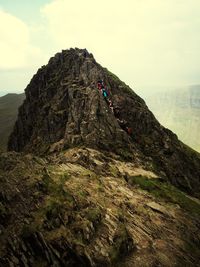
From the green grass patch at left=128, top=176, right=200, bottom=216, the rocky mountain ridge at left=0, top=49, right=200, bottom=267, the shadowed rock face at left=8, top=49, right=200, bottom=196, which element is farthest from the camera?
the shadowed rock face at left=8, top=49, right=200, bottom=196

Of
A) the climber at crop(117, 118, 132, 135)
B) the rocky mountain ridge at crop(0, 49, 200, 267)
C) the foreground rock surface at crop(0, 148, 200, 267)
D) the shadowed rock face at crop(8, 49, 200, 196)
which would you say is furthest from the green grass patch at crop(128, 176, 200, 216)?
the climber at crop(117, 118, 132, 135)

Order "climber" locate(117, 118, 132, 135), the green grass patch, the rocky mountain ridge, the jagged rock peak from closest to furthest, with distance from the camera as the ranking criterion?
the rocky mountain ridge
the green grass patch
the jagged rock peak
"climber" locate(117, 118, 132, 135)

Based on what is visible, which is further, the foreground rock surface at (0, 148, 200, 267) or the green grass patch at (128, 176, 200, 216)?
the green grass patch at (128, 176, 200, 216)

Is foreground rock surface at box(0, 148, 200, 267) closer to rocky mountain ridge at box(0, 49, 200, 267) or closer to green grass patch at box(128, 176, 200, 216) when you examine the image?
green grass patch at box(128, 176, 200, 216)

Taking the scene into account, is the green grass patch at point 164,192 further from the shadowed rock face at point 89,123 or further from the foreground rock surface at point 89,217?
the shadowed rock face at point 89,123

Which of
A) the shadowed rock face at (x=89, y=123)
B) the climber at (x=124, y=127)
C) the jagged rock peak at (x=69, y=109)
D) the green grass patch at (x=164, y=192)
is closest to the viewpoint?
the green grass patch at (x=164, y=192)

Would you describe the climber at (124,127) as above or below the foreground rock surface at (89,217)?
above

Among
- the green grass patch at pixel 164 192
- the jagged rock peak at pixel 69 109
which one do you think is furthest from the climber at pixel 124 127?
the green grass patch at pixel 164 192

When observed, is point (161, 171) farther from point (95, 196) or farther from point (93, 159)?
point (95, 196)

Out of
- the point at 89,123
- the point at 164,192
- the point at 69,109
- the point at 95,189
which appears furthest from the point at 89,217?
the point at 69,109
